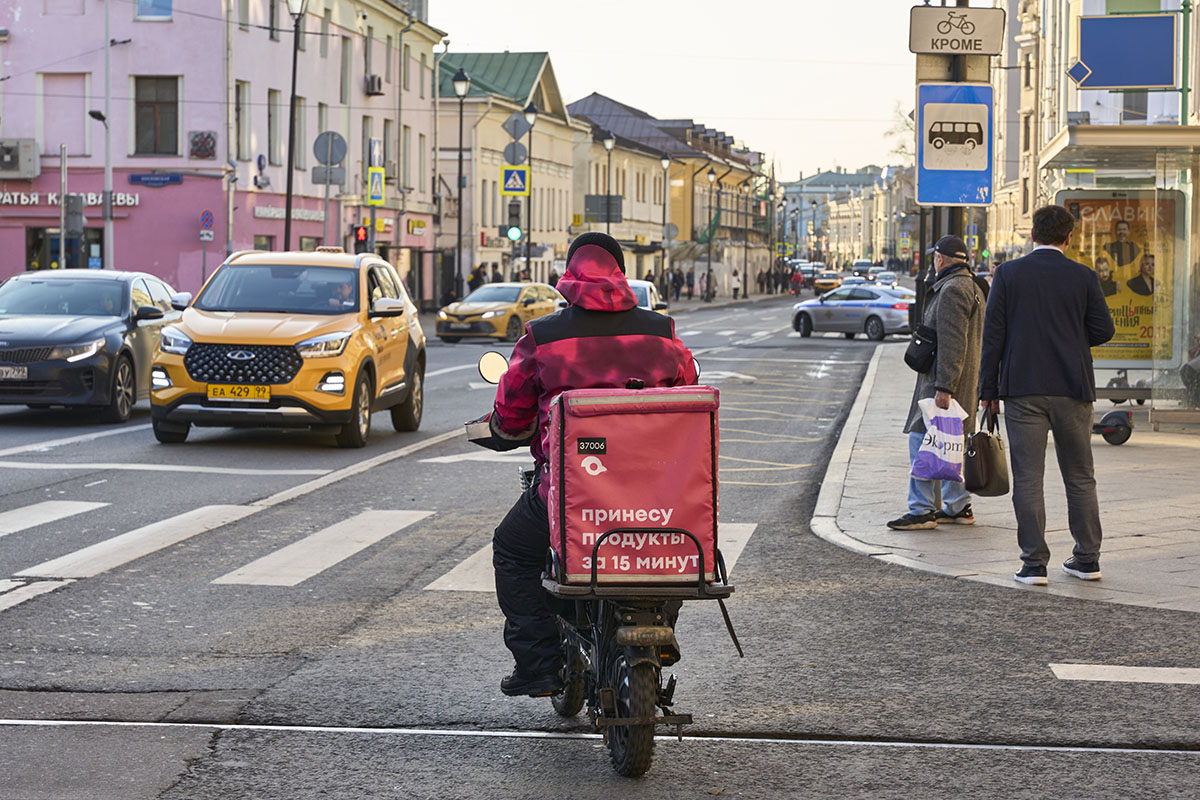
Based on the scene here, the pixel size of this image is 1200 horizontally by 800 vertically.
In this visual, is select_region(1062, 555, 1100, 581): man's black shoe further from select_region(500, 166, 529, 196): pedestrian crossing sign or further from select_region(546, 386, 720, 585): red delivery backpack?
select_region(500, 166, 529, 196): pedestrian crossing sign

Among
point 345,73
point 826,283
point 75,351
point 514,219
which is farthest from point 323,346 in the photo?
point 826,283

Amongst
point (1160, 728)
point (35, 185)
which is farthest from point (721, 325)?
point (1160, 728)

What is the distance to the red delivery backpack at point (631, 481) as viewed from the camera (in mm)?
4957

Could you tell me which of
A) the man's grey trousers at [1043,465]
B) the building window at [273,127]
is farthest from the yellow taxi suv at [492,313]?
the man's grey trousers at [1043,465]

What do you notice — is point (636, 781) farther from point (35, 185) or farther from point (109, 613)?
point (35, 185)

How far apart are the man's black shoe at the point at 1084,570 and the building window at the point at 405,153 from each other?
53.2 m

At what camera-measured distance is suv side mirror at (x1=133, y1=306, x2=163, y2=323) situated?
18.1 metres

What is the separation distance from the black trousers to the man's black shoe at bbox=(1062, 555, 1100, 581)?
13.0ft

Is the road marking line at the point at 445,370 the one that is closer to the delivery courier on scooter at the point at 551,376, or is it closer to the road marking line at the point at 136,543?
the road marking line at the point at 136,543

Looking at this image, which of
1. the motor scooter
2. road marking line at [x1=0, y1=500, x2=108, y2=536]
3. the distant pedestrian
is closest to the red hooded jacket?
the motor scooter

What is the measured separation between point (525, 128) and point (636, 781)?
1889 inches

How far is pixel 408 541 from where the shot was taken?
393 inches

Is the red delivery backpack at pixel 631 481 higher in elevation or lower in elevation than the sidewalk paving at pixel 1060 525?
higher

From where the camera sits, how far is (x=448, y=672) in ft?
21.6
